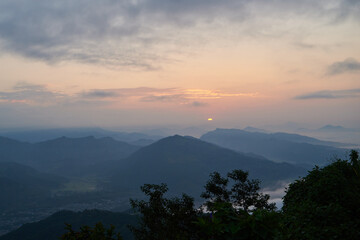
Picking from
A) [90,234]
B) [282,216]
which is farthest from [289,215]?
[90,234]

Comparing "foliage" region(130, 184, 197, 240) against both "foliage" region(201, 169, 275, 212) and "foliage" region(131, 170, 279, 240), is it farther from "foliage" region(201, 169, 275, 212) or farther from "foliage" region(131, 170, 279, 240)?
"foliage" region(201, 169, 275, 212)

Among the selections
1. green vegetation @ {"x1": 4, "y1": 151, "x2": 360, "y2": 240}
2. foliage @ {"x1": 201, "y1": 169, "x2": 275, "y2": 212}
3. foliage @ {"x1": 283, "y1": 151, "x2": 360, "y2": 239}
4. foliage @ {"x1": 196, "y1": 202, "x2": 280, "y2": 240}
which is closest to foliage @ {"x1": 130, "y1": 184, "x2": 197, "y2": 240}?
green vegetation @ {"x1": 4, "y1": 151, "x2": 360, "y2": 240}

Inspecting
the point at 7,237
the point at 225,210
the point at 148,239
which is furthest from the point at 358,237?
the point at 7,237

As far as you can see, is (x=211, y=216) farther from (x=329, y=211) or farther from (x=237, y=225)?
(x=329, y=211)

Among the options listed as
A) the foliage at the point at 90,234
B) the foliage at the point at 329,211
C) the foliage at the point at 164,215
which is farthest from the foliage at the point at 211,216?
the foliage at the point at 90,234

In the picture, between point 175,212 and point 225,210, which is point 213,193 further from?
point 225,210

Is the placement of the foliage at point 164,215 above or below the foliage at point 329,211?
below

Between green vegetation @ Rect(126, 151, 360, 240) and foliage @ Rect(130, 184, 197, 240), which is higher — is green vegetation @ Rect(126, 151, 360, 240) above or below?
above

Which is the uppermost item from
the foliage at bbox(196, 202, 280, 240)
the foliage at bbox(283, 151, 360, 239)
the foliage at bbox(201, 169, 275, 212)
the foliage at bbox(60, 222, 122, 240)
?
the foliage at bbox(196, 202, 280, 240)

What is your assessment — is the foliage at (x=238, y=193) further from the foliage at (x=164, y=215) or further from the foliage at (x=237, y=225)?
the foliage at (x=237, y=225)
